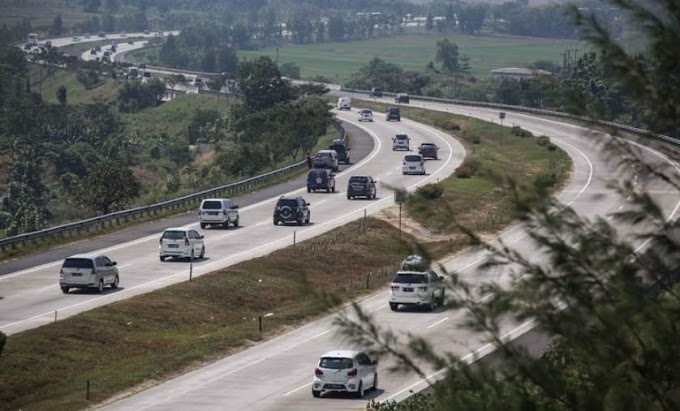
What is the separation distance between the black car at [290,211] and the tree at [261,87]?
78608 mm

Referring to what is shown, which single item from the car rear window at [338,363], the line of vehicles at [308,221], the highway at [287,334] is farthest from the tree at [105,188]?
the car rear window at [338,363]

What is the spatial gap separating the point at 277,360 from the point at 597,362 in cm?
3464

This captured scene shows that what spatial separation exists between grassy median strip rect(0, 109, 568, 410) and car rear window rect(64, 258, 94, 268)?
2558 mm

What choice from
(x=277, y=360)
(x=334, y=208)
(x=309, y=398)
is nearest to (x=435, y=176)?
(x=334, y=208)

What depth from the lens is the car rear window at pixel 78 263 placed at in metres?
55.9

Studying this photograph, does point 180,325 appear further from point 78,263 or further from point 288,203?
point 288,203

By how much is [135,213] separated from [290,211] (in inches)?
306

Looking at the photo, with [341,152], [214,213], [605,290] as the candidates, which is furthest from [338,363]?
[341,152]

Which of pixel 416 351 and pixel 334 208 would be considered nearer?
pixel 416 351

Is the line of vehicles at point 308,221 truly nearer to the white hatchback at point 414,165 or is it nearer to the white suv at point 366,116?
the white hatchback at point 414,165

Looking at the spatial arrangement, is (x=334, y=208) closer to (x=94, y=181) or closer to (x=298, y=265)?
(x=94, y=181)

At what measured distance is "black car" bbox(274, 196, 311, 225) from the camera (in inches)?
3071

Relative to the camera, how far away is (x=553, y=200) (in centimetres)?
1273

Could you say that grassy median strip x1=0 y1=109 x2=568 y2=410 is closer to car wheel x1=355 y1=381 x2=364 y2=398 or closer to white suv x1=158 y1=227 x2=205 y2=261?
car wheel x1=355 y1=381 x2=364 y2=398
